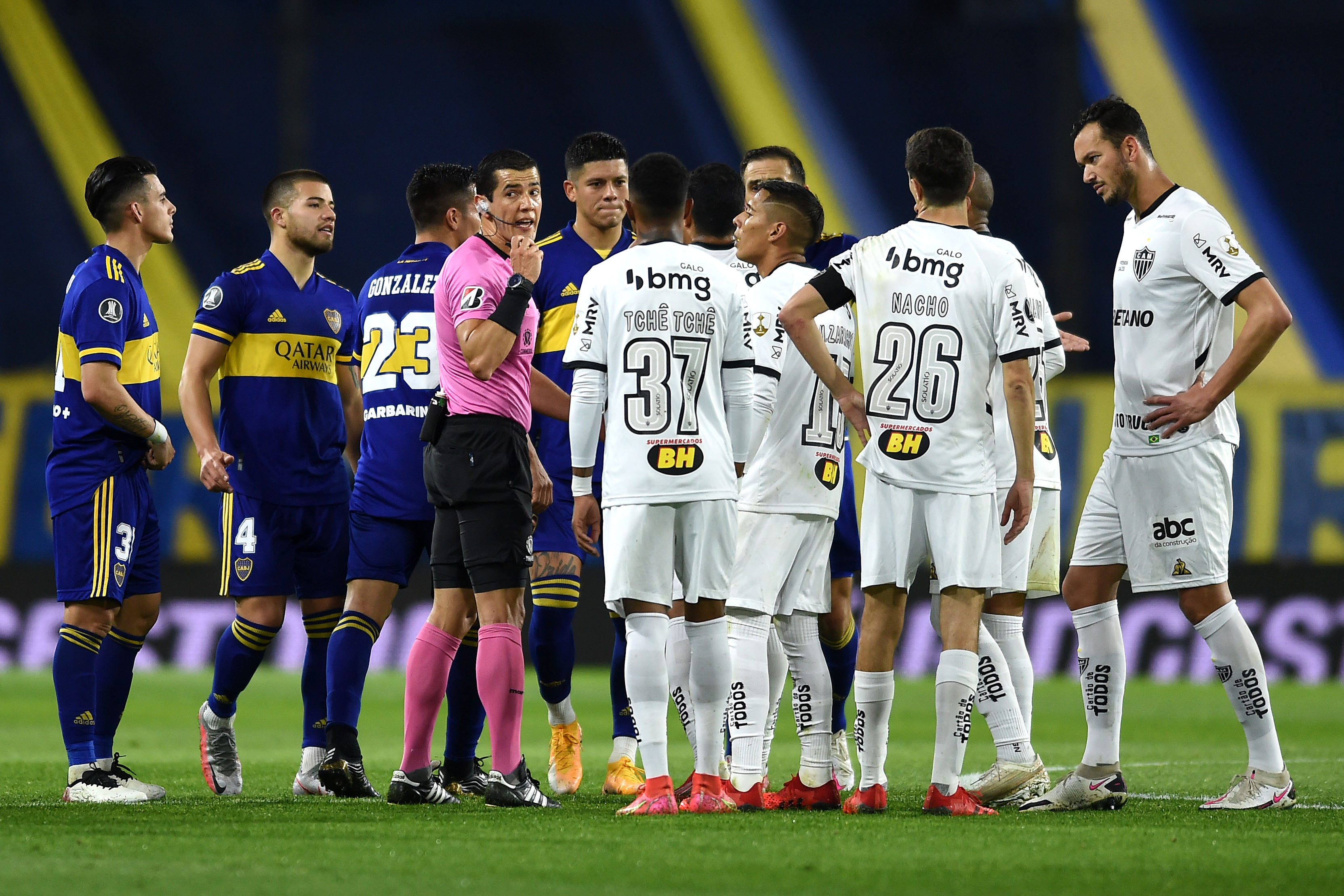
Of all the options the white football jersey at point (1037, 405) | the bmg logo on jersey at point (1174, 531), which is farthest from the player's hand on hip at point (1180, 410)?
the white football jersey at point (1037, 405)

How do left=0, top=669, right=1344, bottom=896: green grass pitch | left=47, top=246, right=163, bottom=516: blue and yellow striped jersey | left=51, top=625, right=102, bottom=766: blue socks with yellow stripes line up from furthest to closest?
left=47, top=246, right=163, bottom=516: blue and yellow striped jersey, left=51, top=625, right=102, bottom=766: blue socks with yellow stripes, left=0, top=669, right=1344, bottom=896: green grass pitch

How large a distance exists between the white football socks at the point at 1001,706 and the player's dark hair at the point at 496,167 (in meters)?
2.47

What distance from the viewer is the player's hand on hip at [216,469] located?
681 cm

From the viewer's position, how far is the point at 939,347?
613 centimetres

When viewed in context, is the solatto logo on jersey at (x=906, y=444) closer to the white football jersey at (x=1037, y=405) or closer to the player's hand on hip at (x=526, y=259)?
the white football jersey at (x=1037, y=405)

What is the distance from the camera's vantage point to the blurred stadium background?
19.3 meters

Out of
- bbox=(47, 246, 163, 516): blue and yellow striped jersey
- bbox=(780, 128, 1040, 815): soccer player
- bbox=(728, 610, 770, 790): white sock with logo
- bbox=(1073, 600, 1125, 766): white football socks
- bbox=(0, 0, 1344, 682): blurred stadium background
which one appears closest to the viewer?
bbox=(780, 128, 1040, 815): soccer player

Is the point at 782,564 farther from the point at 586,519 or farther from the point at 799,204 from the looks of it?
the point at 799,204

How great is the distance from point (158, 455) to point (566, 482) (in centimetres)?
168

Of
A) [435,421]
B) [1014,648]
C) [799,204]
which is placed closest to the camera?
[435,421]

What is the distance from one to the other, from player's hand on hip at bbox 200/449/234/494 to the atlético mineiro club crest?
A: 3587 millimetres

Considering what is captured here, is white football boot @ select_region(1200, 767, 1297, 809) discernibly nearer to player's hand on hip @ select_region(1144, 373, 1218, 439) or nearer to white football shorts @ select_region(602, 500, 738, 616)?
player's hand on hip @ select_region(1144, 373, 1218, 439)

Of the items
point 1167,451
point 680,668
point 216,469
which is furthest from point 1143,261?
point 216,469

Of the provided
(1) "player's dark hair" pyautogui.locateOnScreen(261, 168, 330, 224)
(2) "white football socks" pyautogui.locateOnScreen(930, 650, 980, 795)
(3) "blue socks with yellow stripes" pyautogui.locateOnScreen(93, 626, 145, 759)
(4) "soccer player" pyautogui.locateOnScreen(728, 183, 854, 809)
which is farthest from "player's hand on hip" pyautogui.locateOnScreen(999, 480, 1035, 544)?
(3) "blue socks with yellow stripes" pyautogui.locateOnScreen(93, 626, 145, 759)
